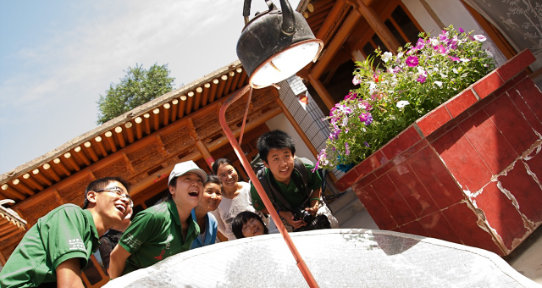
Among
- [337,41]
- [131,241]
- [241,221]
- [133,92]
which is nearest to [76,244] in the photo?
[131,241]

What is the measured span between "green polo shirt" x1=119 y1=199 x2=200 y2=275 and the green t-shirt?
1.21 ft

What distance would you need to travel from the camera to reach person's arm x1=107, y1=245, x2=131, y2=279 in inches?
83.0

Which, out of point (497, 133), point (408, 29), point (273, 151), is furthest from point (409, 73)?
point (408, 29)

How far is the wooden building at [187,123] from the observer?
5.71 meters

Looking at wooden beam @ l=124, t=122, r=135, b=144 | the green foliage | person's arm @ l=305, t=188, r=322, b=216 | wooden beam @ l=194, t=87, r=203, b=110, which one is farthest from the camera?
the green foliage

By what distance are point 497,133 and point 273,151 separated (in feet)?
4.54

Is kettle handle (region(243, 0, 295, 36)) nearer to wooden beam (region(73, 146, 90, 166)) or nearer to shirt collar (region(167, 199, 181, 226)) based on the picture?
shirt collar (region(167, 199, 181, 226))

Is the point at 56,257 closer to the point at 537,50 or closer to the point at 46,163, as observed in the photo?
the point at 537,50

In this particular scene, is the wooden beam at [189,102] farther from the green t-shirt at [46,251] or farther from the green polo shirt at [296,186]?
the green t-shirt at [46,251]

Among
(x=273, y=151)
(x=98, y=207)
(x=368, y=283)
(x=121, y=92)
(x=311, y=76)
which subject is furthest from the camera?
(x=121, y=92)

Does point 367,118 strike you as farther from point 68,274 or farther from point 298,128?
point 298,128

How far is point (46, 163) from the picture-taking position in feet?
19.8

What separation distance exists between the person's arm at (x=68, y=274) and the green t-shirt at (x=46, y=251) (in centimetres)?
3

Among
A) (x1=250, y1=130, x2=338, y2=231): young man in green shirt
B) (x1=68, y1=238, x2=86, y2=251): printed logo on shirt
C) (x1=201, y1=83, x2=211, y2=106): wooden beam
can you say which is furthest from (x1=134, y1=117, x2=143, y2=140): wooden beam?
(x1=68, y1=238, x2=86, y2=251): printed logo on shirt
